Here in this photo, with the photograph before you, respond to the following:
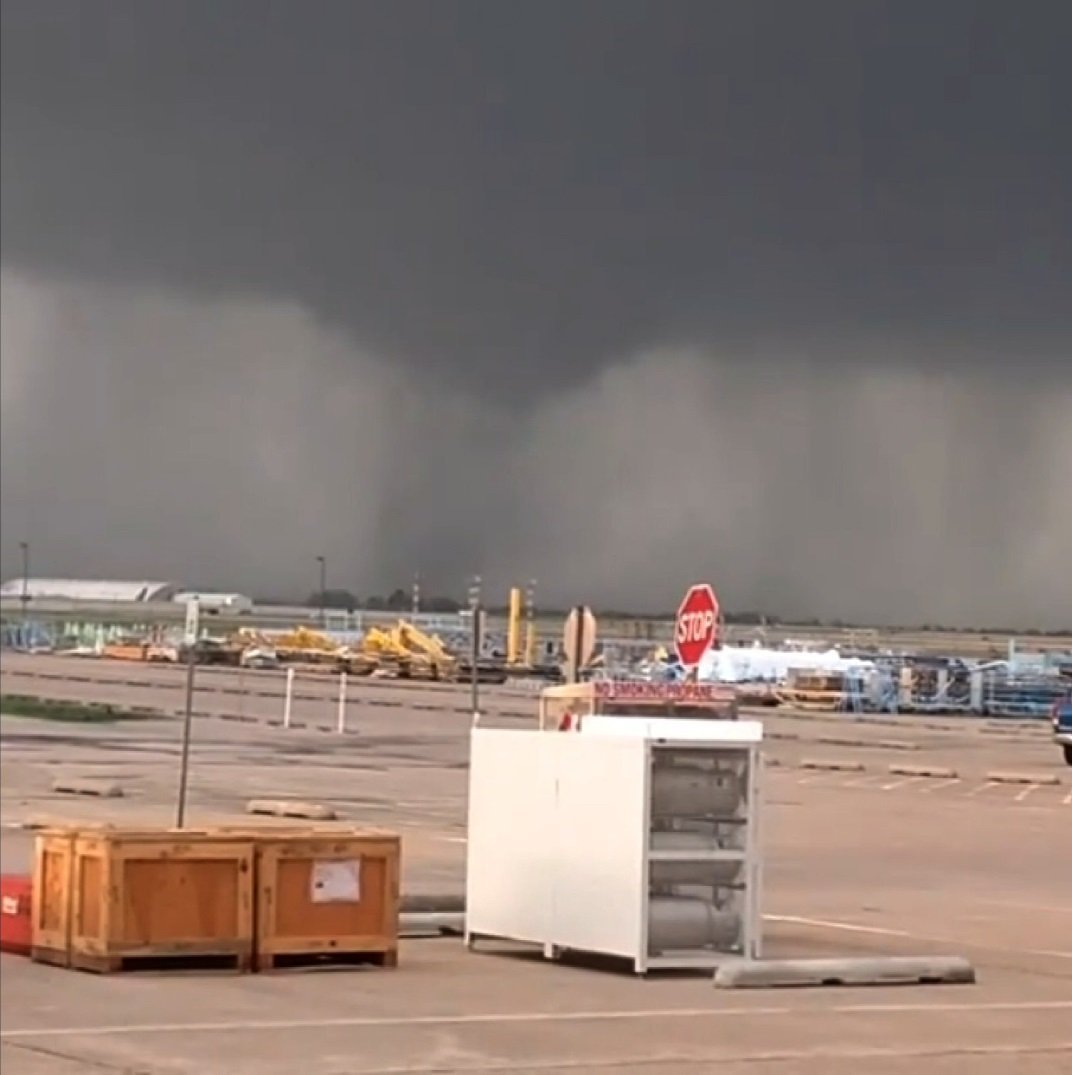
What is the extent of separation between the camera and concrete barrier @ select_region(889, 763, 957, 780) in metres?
36.8

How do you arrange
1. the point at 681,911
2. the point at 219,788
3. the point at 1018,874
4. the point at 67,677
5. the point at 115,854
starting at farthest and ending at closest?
the point at 67,677 → the point at 219,788 → the point at 1018,874 → the point at 681,911 → the point at 115,854

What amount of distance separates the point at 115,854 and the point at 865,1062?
5838 mm

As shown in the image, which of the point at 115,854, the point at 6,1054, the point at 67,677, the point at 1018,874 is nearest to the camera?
the point at 6,1054

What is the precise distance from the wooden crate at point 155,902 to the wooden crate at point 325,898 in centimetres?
15

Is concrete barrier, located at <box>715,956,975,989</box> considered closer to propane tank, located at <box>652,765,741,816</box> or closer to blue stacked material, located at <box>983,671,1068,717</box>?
propane tank, located at <box>652,765,741,816</box>

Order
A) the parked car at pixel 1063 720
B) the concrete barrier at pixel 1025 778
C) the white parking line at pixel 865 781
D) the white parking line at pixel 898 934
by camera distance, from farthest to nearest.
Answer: the white parking line at pixel 865 781
the concrete barrier at pixel 1025 778
the white parking line at pixel 898 934
the parked car at pixel 1063 720

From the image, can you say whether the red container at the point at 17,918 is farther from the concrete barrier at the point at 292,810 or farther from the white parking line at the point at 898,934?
the concrete barrier at the point at 292,810

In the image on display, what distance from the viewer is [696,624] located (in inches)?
687

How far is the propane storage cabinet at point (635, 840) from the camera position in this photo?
1891cm

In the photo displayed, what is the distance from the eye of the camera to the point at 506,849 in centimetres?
2005

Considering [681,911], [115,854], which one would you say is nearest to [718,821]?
[681,911]

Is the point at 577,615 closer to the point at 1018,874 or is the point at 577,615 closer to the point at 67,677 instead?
the point at 1018,874

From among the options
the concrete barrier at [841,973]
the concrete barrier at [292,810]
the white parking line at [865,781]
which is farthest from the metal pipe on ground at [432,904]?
the white parking line at [865,781]

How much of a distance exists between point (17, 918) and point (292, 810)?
14956mm
